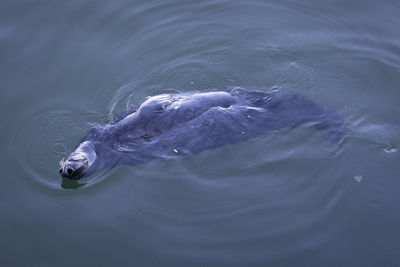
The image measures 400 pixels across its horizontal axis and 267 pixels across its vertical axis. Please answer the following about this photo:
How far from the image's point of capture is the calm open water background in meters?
6.86

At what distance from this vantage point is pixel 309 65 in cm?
970

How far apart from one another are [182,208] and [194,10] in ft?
18.6

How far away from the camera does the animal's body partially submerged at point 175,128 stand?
748 centimetres

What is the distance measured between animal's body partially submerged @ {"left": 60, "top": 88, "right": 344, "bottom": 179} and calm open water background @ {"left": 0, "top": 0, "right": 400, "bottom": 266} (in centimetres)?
28

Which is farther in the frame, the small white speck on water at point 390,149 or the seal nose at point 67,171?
the small white speck on water at point 390,149

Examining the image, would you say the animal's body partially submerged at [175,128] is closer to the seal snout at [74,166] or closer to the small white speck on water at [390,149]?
the seal snout at [74,166]

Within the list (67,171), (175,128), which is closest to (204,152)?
(175,128)

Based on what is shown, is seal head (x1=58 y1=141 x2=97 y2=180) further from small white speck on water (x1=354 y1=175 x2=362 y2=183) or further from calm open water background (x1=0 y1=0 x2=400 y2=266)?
small white speck on water (x1=354 y1=175 x2=362 y2=183)

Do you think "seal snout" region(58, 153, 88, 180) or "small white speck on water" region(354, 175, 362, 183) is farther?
"small white speck on water" region(354, 175, 362, 183)

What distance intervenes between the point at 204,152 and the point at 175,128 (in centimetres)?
72

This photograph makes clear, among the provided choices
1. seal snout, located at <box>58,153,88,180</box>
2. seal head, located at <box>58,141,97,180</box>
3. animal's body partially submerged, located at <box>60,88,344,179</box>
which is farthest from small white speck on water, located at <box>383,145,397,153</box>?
seal snout, located at <box>58,153,88,180</box>

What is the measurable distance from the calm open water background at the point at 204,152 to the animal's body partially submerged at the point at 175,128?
0.28 m

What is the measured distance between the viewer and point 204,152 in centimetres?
789

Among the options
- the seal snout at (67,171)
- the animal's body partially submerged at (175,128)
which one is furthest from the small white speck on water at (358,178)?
the seal snout at (67,171)
